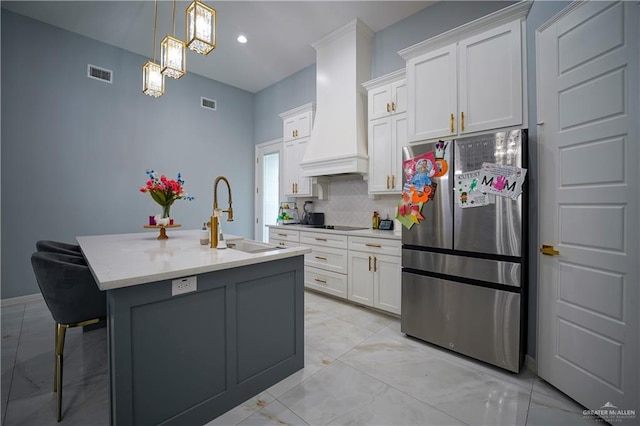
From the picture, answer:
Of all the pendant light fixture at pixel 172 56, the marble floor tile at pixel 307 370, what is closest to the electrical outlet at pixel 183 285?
the marble floor tile at pixel 307 370

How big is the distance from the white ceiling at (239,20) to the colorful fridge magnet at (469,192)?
2.38 m

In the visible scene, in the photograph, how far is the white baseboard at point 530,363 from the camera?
211 centimetres

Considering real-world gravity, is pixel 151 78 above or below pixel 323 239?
above

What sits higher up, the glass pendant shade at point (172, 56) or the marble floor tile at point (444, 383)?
the glass pendant shade at point (172, 56)

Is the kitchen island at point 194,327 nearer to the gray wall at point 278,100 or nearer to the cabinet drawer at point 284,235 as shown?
the cabinet drawer at point 284,235

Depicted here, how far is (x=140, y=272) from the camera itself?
1.36 metres

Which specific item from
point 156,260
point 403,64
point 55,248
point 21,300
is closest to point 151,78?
point 55,248

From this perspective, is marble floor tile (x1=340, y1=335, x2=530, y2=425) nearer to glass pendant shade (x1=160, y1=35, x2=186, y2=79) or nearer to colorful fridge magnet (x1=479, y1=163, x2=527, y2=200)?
colorful fridge magnet (x1=479, y1=163, x2=527, y2=200)

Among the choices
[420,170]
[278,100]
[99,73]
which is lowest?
[420,170]

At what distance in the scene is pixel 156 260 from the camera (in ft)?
5.44

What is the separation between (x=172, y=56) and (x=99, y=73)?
2.76 m

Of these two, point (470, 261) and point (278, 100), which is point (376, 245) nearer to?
point (470, 261)

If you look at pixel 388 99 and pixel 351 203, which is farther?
pixel 351 203

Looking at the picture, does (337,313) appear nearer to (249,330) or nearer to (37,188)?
(249,330)
